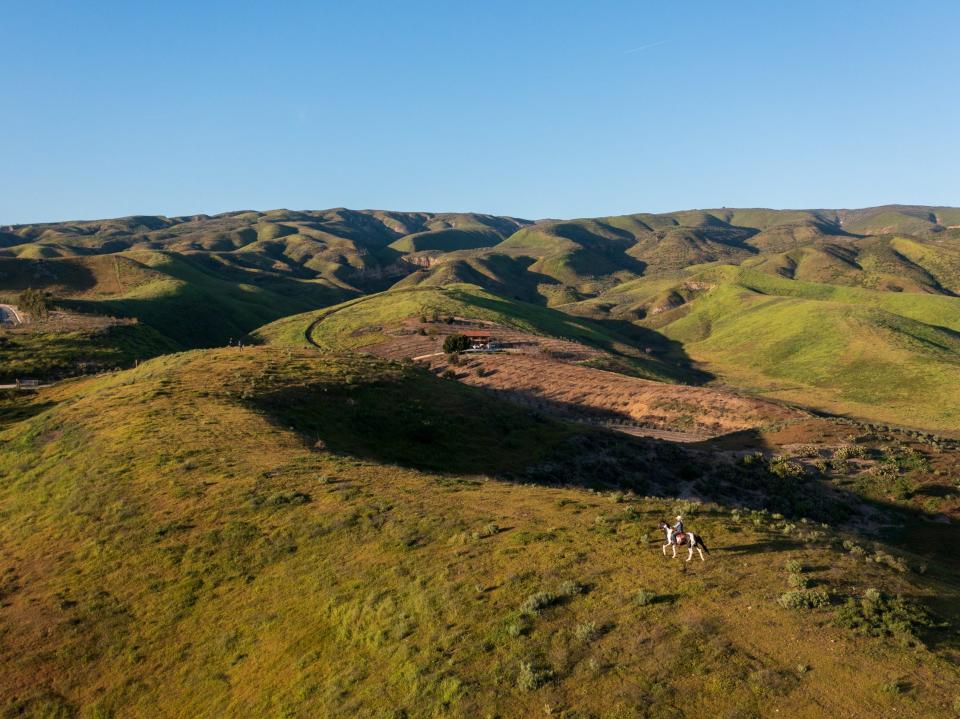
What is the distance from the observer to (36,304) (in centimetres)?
12938

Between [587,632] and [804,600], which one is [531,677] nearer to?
[587,632]

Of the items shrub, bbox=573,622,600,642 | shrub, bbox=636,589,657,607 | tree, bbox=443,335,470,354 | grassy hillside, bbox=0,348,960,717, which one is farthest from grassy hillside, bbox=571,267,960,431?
shrub, bbox=573,622,600,642

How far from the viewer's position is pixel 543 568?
2158 centimetres

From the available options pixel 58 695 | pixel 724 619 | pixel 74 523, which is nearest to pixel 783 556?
pixel 724 619

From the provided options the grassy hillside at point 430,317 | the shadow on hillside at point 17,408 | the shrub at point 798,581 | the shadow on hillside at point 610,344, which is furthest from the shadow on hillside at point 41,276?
the shrub at point 798,581

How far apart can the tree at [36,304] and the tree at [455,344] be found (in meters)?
83.2

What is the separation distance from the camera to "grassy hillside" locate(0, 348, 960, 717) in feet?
51.9

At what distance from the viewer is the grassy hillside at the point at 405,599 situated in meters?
15.8

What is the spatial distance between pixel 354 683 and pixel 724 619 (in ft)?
36.1

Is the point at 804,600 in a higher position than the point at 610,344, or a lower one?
higher

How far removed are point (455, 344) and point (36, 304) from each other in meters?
90.0

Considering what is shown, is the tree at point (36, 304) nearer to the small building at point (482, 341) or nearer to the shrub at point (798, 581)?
the small building at point (482, 341)

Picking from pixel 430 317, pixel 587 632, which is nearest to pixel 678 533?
pixel 587 632

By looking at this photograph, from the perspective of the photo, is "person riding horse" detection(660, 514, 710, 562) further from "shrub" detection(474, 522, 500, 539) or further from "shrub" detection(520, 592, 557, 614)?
"shrub" detection(474, 522, 500, 539)
